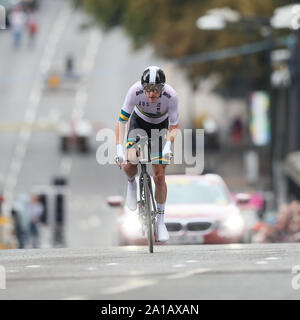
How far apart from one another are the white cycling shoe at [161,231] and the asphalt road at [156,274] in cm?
20

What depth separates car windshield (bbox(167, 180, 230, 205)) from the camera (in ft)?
65.2

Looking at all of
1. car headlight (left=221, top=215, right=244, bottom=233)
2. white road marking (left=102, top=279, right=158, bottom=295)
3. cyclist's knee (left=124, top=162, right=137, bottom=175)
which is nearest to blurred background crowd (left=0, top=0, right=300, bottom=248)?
car headlight (left=221, top=215, right=244, bottom=233)

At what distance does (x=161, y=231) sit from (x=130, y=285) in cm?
353

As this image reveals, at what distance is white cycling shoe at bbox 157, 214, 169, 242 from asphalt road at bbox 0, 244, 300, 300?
0.64 feet

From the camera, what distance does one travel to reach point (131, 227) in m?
19.2

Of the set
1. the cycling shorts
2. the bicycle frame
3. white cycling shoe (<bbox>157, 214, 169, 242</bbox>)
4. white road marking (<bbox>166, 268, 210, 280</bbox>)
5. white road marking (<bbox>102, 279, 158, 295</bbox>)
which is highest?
the cycling shorts

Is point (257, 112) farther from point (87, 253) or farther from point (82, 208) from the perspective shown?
point (87, 253)

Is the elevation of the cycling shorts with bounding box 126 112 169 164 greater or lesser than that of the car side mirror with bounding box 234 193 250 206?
lesser

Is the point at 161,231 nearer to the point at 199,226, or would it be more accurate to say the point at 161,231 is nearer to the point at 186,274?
the point at 186,274

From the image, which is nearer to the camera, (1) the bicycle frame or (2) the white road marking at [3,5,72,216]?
(1) the bicycle frame

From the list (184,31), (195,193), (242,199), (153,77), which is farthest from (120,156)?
(184,31)

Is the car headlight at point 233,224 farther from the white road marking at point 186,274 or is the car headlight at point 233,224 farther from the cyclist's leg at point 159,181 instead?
the white road marking at point 186,274

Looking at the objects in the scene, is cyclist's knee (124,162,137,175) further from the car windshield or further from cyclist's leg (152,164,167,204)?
the car windshield
